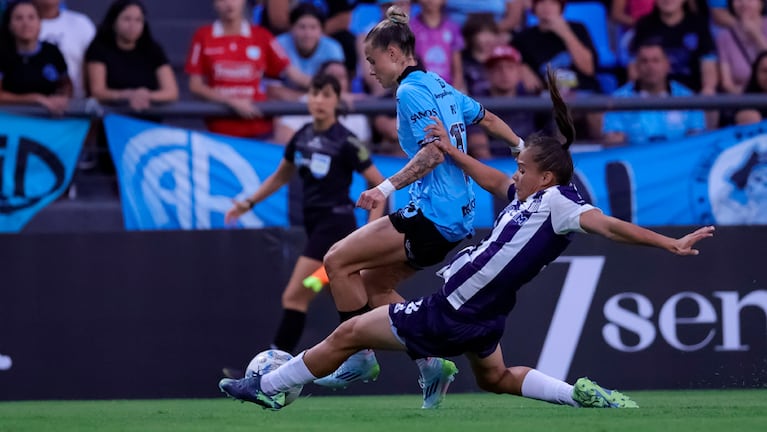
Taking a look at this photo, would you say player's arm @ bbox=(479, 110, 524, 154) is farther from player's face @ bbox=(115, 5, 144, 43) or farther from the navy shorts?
player's face @ bbox=(115, 5, 144, 43)

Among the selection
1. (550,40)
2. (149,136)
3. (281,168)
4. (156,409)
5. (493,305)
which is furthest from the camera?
(550,40)

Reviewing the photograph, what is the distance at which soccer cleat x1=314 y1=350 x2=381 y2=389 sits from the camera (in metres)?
7.76

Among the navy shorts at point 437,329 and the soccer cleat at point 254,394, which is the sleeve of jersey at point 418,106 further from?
the soccer cleat at point 254,394

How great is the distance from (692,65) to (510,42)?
5.67 feet

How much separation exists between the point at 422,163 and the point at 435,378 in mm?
1342

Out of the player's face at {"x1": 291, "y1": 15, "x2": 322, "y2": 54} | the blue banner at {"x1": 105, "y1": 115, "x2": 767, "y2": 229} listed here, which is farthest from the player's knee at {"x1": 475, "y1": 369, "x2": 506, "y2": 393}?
the player's face at {"x1": 291, "y1": 15, "x2": 322, "y2": 54}

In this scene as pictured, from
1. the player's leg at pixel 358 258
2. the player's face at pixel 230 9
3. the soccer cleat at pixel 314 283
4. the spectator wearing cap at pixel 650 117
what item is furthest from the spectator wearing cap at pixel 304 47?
the player's leg at pixel 358 258

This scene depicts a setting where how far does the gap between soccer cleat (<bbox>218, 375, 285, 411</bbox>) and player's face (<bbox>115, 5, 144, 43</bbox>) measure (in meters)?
4.90

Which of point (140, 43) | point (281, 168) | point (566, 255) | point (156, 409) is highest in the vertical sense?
point (140, 43)

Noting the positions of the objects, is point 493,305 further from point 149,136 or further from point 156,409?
point 149,136

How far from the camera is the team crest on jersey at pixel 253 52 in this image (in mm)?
11491

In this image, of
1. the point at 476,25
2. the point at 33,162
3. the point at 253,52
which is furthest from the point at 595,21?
the point at 33,162

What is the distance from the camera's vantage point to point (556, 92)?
6750mm

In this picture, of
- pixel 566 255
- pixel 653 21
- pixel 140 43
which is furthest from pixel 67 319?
pixel 653 21
